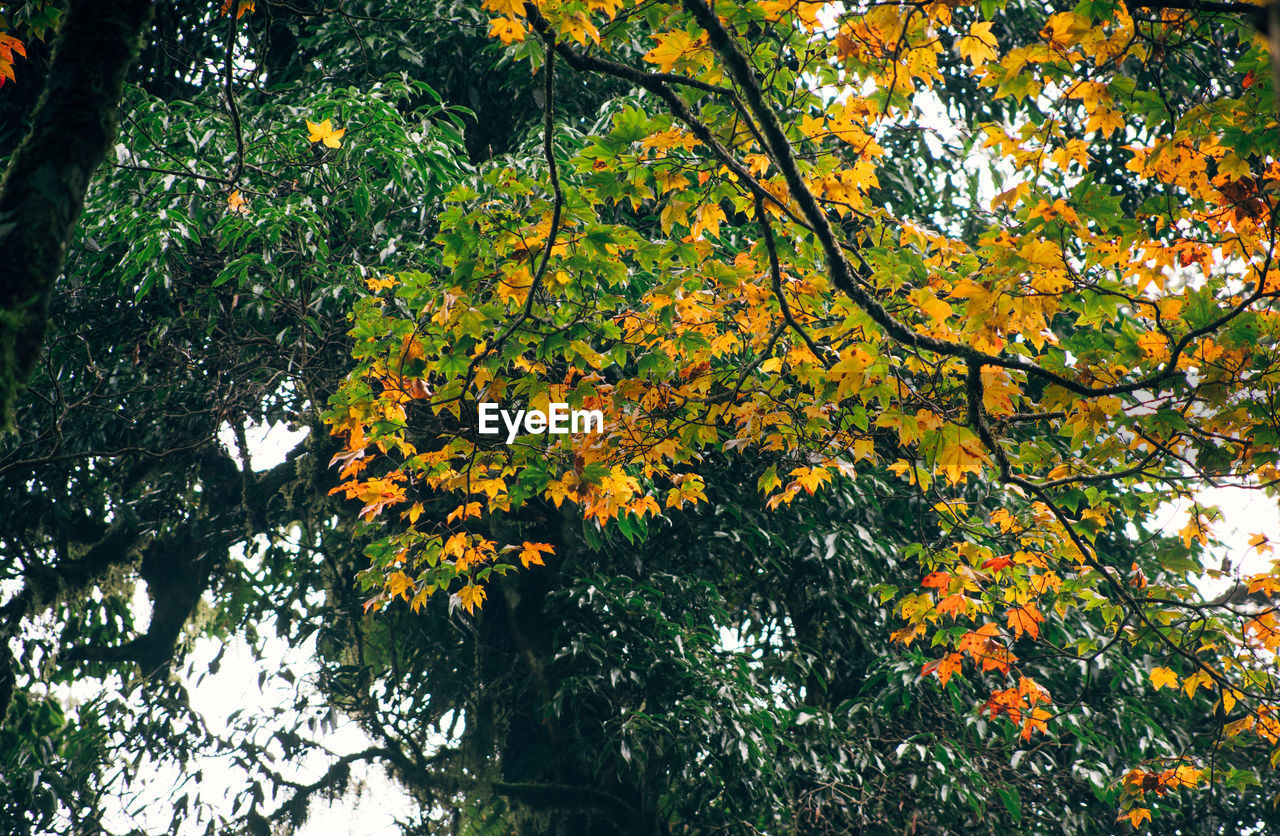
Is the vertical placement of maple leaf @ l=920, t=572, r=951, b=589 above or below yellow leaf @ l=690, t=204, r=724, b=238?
below

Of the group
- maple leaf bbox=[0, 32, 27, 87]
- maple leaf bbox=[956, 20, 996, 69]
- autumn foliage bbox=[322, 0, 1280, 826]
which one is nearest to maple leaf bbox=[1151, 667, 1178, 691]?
autumn foliage bbox=[322, 0, 1280, 826]

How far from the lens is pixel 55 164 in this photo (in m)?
1.43

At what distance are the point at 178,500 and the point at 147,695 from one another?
4.86 ft

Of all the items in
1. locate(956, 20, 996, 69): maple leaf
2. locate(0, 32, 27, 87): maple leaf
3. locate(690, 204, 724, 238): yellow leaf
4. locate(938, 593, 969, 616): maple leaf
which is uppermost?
locate(0, 32, 27, 87): maple leaf

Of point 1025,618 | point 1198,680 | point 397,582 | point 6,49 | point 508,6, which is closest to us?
point 508,6

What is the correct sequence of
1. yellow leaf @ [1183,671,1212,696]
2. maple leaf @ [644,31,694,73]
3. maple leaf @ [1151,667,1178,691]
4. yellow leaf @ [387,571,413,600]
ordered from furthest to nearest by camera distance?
maple leaf @ [1151,667,1178,691] < yellow leaf @ [387,571,413,600] < yellow leaf @ [1183,671,1212,696] < maple leaf @ [644,31,694,73]

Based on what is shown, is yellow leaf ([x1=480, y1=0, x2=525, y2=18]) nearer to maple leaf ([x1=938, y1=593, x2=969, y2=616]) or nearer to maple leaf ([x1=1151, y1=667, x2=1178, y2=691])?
maple leaf ([x1=938, y1=593, x2=969, y2=616])

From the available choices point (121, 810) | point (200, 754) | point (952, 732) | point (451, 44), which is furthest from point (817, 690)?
point (451, 44)

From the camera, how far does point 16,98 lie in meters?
5.78

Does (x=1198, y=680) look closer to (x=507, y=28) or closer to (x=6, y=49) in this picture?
(x=507, y=28)

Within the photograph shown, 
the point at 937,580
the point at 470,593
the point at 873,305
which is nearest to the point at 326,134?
the point at 470,593

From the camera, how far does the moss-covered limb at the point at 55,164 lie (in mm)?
1354

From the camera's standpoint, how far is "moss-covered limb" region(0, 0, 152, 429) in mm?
1354

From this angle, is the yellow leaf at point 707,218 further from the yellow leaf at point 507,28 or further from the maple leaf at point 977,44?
the maple leaf at point 977,44
